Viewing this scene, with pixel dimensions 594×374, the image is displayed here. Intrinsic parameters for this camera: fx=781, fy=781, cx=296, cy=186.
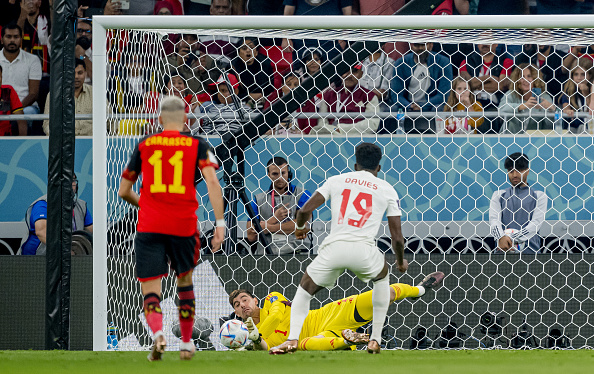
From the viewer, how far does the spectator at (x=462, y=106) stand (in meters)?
7.44

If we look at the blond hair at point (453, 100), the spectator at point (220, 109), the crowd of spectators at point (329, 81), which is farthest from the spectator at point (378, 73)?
the spectator at point (220, 109)

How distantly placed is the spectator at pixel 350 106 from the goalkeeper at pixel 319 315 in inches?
67.3

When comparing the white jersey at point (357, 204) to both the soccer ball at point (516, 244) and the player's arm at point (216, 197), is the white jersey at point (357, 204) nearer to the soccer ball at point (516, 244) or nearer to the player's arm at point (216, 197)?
the player's arm at point (216, 197)

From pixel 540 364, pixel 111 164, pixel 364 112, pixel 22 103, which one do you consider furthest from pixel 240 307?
pixel 22 103

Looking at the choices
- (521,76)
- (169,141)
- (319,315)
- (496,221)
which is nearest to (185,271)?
(169,141)

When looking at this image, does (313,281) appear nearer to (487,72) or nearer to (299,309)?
(299,309)

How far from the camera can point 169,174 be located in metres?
4.32

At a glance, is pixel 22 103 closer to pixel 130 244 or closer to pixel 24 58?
pixel 24 58

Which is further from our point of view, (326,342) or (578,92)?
(578,92)

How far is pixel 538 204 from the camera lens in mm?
6754

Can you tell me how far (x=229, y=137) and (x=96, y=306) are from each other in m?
2.06

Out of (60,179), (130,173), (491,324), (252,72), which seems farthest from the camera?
(252,72)

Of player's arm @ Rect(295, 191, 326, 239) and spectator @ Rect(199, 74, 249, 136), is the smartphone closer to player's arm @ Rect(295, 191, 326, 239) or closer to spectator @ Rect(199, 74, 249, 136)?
spectator @ Rect(199, 74, 249, 136)

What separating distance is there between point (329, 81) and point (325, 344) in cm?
234
